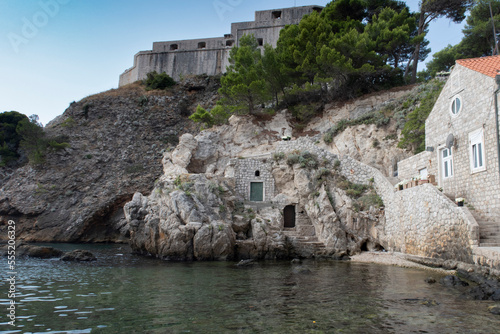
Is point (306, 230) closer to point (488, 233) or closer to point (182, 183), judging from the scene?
point (182, 183)

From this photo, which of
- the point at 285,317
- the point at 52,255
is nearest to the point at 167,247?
the point at 52,255

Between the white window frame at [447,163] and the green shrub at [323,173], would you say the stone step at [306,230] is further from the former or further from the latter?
the white window frame at [447,163]

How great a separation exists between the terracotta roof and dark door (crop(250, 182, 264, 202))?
1231cm

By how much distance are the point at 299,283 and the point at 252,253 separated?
708 centimetres

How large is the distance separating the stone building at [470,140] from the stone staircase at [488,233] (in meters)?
0.04

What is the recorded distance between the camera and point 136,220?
19.2 m

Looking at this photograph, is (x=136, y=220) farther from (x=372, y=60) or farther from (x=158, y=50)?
(x=158, y=50)

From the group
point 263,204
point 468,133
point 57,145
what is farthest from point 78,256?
point 57,145

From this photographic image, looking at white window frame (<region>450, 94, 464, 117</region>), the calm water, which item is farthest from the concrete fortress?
the calm water

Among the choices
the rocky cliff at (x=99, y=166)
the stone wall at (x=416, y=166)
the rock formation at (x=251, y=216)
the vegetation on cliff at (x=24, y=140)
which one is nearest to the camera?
the stone wall at (x=416, y=166)

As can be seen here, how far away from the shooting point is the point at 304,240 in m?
18.5

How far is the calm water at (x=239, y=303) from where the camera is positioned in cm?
586

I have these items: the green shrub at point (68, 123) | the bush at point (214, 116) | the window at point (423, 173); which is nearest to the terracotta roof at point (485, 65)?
the window at point (423, 173)

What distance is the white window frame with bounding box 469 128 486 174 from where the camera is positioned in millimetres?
12023
